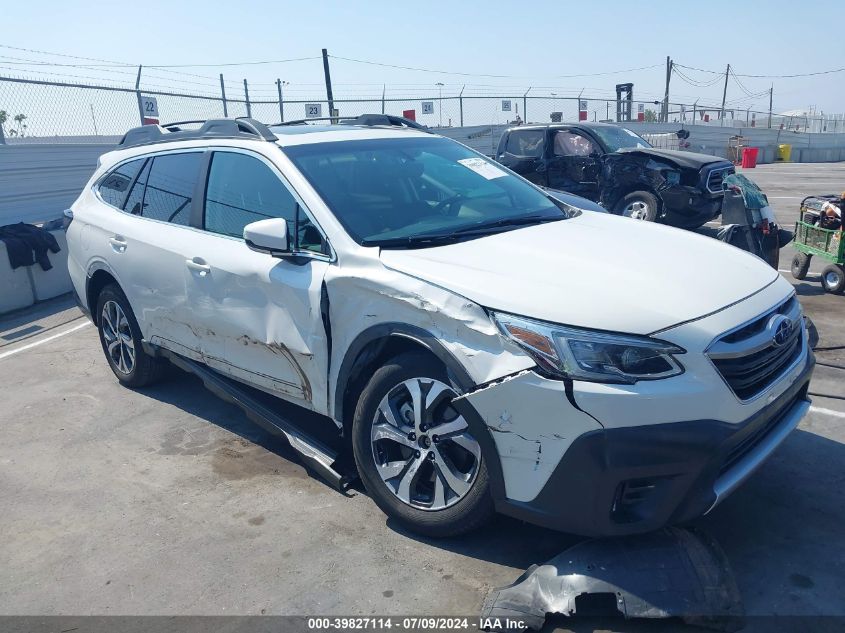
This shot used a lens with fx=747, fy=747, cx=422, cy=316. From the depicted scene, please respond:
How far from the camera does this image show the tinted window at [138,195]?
206 inches

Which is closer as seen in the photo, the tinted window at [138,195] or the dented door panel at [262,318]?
the dented door panel at [262,318]

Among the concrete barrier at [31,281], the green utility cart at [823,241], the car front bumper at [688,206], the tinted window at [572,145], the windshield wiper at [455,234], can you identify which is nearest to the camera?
the windshield wiper at [455,234]

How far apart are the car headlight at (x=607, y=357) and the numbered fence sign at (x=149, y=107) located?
14041mm

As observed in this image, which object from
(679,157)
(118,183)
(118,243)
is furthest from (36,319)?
(679,157)

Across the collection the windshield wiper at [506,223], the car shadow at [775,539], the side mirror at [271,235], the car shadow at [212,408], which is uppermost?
the side mirror at [271,235]

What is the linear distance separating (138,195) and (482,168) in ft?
8.09

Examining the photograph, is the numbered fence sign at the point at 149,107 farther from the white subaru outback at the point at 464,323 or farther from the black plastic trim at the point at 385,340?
the black plastic trim at the point at 385,340

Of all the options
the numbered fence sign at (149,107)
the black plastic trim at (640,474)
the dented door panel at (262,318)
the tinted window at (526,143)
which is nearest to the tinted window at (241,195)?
the dented door panel at (262,318)

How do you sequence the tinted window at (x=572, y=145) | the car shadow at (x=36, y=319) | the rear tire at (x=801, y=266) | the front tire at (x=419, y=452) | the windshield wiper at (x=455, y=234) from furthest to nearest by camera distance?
the tinted window at (x=572, y=145)
the rear tire at (x=801, y=266)
the car shadow at (x=36, y=319)
the windshield wiper at (x=455, y=234)
the front tire at (x=419, y=452)

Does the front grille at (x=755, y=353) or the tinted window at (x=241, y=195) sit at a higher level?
the tinted window at (x=241, y=195)

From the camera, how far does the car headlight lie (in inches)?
109

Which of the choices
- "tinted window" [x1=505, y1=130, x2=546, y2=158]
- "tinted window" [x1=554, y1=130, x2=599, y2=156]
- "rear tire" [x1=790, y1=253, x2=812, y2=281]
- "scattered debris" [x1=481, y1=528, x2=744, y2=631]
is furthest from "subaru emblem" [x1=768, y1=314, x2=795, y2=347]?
"tinted window" [x1=505, y1=130, x2=546, y2=158]

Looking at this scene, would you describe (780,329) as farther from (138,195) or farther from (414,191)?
(138,195)

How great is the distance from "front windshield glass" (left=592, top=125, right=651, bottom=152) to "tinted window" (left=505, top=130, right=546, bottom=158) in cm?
93
